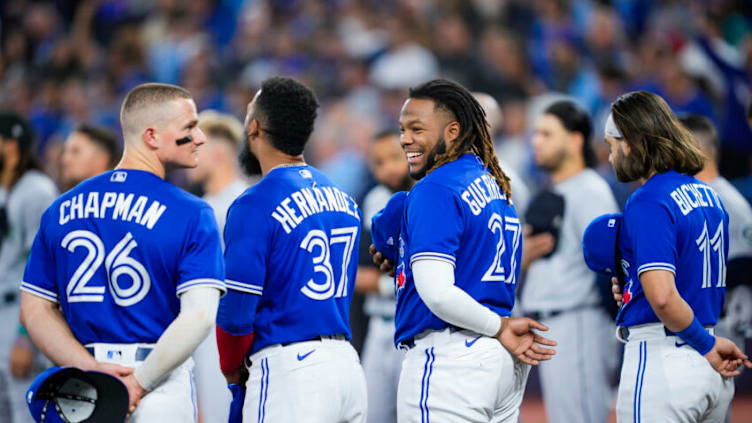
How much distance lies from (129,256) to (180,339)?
36 centimetres

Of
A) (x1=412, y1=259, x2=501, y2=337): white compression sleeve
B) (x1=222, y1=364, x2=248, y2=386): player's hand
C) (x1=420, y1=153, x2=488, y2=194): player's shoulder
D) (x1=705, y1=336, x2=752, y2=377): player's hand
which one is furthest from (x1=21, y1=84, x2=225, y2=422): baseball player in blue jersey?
(x1=705, y1=336, x2=752, y2=377): player's hand

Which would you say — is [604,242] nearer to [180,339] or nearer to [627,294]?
[627,294]

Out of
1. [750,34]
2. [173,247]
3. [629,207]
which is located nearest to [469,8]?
[750,34]

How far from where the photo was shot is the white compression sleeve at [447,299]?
3.14 m

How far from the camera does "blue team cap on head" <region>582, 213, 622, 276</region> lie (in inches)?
147

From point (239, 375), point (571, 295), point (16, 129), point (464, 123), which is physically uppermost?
point (16, 129)

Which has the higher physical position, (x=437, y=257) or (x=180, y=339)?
(x=437, y=257)

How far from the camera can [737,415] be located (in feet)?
25.2

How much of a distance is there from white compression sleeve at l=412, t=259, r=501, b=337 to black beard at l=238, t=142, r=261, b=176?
895 millimetres

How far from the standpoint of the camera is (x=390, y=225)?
3633 mm

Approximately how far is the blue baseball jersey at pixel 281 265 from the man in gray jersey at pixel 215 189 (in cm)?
272

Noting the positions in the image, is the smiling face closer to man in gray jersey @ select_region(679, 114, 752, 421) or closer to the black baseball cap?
man in gray jersey @ select_region(679, 114, 752, 421)

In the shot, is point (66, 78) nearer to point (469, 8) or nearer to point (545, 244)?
point (469, 8)

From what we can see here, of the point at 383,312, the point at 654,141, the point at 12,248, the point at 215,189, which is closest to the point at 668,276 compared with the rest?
the point at 654,141
